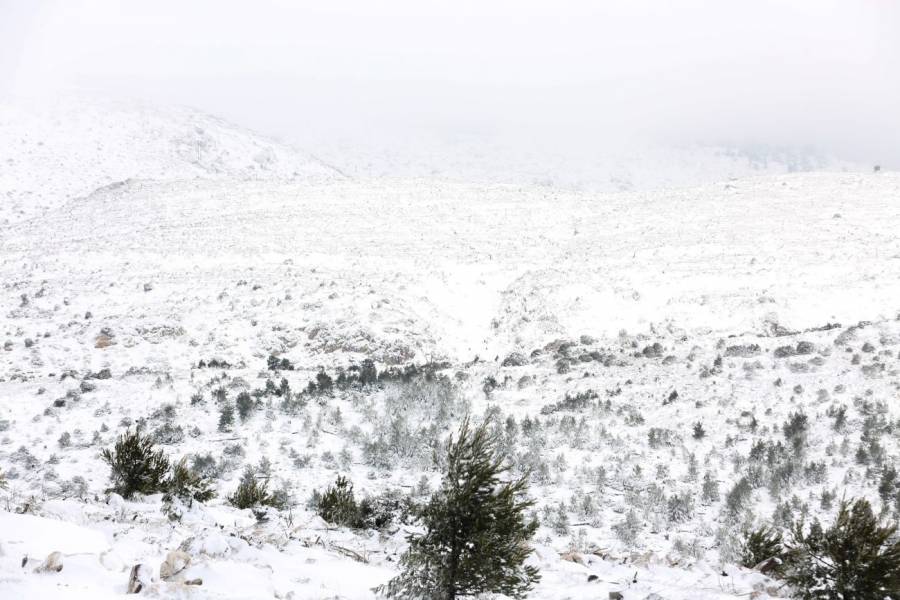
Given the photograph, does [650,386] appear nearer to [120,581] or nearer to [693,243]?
[120,581]

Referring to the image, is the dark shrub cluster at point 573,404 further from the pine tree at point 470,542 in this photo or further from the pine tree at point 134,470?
the pine tree at point 470,542

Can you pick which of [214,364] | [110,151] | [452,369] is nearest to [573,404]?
[452,369]

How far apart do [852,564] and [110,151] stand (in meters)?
69.1

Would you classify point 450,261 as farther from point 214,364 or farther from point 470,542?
point 470,542

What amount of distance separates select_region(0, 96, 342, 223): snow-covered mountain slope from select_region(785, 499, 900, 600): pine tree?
161 feet

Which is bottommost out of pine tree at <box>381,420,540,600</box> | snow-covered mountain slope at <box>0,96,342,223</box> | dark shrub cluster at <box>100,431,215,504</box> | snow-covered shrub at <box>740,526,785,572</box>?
dark shrub cluster at <box>100,431,215,504</box>

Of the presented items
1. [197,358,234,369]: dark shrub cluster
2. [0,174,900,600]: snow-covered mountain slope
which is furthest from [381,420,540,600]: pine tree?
[197,358,234,369]: dark shrub cluster

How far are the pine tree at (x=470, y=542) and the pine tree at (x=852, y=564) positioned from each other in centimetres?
258

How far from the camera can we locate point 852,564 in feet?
17.1

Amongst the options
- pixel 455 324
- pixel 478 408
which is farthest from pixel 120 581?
pixel 455 324

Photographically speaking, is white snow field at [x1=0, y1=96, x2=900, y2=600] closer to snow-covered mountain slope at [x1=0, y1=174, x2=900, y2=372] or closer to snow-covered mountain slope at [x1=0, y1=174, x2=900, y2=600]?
snow-covered mountain slope at [x1=0, y1=174, x2=900, y2=600]

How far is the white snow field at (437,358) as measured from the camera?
23.2ft

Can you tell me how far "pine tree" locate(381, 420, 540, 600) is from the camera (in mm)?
5121

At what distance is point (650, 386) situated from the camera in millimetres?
17938
